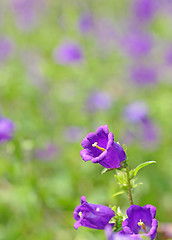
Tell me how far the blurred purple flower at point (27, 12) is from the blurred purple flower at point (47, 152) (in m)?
4.28

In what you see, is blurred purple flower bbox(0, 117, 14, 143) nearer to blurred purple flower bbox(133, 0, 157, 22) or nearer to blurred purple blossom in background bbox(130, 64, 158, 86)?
blurred purple blossom in background bbox(130, 64, 158, 86)

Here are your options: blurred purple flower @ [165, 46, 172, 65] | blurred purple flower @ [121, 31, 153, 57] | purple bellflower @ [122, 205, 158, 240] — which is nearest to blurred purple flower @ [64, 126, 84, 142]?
purple bellflower @ [122, 205, 158, 240]

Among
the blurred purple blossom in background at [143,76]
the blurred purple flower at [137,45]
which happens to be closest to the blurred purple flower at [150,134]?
the blurred purple blossom in background at [143,76]

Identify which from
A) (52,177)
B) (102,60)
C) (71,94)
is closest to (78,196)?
(52,177)

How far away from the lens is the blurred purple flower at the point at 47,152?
13.4 ft

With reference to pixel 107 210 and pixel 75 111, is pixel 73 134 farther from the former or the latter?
pixel 107 210

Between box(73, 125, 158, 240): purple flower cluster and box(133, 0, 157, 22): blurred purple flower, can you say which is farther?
box(133, 0, 157, 22): blurred purple flower

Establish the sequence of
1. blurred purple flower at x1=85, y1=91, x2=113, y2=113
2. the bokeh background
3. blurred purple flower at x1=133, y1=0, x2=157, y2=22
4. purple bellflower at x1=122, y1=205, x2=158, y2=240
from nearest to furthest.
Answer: purple bellflower at x1=122, y1=205, x2=158, y2=240
the bokeh background
blurred purple flower at x1=85, y1=91, x2=113, y2=113
blurred purple flower at x1=133, y1=0, x2=157, y2=22

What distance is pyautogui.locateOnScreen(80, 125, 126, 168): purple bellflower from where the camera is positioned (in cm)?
162

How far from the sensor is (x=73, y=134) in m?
4.25

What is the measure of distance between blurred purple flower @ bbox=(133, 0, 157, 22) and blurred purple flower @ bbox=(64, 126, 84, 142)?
4689 millimetres

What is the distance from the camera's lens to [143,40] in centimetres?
695

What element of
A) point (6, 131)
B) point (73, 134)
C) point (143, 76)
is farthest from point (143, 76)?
point (6, 131)

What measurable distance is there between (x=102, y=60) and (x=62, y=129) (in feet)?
4.63
